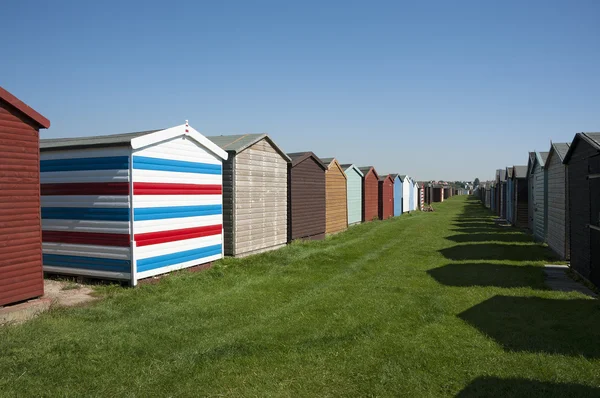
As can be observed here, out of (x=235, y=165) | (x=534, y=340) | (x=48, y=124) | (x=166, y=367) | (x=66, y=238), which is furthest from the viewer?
(x=235, y=165)

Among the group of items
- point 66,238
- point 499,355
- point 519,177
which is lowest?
point 499,355

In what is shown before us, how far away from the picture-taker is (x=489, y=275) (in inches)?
500

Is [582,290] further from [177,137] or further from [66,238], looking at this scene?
[66,238]

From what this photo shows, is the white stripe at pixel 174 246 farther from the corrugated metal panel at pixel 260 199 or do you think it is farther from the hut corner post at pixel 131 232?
the corrugated metal panel at pixel 260 199

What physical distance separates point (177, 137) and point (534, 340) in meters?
9.51

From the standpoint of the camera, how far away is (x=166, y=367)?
6.14 metres

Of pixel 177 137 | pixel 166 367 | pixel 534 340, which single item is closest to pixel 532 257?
pixel 534 340

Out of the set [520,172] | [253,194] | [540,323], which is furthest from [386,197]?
[540,323]

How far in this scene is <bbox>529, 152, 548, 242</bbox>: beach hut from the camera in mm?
19406

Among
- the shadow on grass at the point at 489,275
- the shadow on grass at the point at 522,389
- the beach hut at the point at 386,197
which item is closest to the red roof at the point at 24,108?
the shadow on grass at the point at 522,389

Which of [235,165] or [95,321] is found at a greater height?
[235,165]

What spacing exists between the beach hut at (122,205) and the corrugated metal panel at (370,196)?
66.6 feet

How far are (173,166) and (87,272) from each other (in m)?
3.41

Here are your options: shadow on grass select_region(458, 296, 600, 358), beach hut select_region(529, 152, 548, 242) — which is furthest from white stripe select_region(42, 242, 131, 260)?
beach hut select_region(529, 152, 548, 242)
